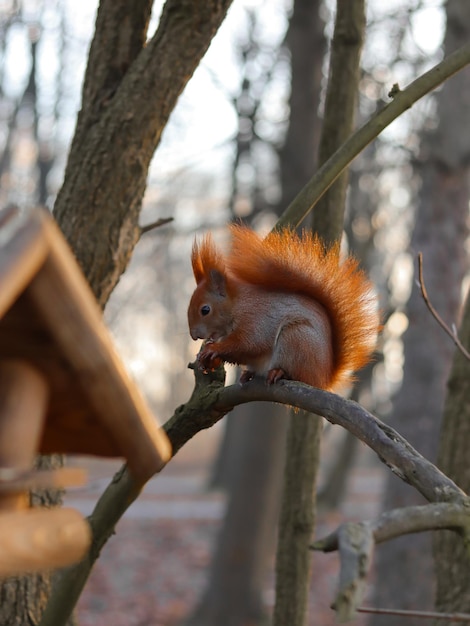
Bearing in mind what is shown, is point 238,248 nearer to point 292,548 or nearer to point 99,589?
point 292,548

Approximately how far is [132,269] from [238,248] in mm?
18768

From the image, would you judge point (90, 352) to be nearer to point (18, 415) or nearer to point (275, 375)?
point (18, 415)

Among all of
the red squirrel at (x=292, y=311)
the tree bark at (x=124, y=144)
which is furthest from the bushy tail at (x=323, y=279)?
the tree bark at (x=124, y=144)

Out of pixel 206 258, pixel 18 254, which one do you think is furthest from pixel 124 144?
pixel 18 254

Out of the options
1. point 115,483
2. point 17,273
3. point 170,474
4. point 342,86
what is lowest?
point 17,273

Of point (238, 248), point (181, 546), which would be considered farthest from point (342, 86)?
point (181, 546)

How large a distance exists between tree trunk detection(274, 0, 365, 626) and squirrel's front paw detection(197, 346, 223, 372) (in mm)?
672

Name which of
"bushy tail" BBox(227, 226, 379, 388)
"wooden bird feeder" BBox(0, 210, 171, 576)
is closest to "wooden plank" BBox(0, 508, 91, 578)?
"wooden bird feeder" BBox(0, 210, 171, 576)

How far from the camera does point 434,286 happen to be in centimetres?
663

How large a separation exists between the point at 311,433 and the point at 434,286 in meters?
3.95

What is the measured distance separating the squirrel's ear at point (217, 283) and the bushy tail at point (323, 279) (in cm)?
18

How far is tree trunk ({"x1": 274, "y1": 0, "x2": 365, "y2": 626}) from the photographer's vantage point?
9.43 feet

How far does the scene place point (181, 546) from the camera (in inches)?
375

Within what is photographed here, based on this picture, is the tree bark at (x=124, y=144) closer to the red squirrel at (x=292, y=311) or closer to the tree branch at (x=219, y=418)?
the red squirrel at (x=292, y=311)
